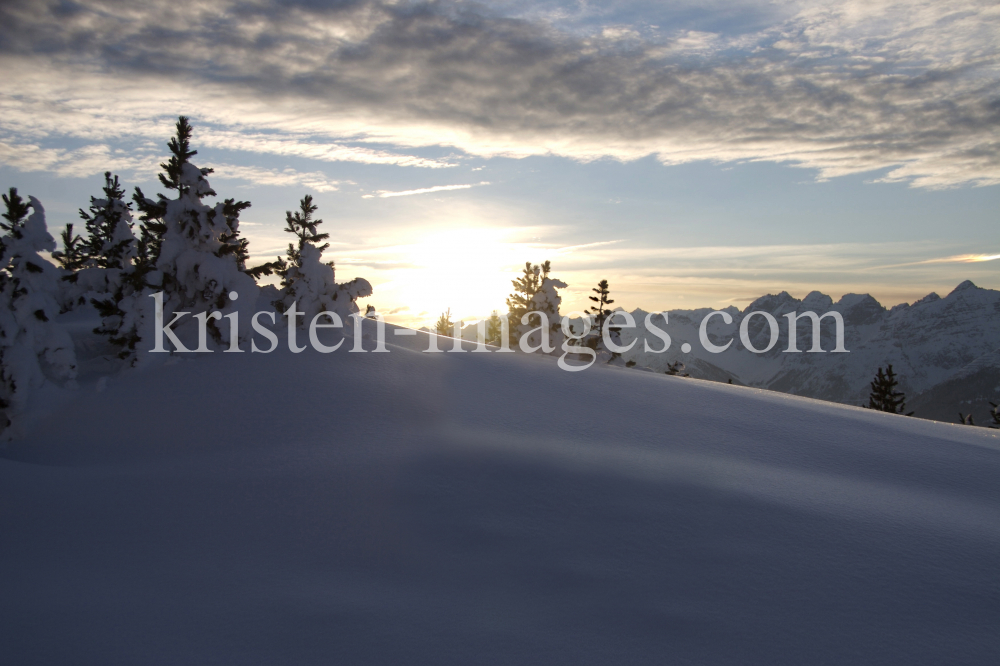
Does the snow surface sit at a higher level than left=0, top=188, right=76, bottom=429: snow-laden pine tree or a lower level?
lower

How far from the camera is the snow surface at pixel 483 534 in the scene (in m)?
6.24

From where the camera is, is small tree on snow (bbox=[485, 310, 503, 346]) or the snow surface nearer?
the snow surface

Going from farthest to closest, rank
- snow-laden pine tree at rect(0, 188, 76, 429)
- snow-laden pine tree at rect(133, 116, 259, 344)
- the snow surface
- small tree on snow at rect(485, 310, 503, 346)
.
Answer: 1. small tree on snow at rect(485, 310, 503, 346)
2. snow-laden pine tree at rect(133, 116, 259, 344)
3. snow-laden pine tree at rect(0, 188, 76, 429)
4. the snow surface

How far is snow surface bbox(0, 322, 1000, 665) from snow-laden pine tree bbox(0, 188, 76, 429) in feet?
3.64

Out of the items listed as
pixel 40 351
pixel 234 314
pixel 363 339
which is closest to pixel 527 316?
pixel 363 339

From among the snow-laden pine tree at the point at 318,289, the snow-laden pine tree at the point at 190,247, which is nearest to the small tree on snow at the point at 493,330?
the snow-laden pine tree at the point at 318,289

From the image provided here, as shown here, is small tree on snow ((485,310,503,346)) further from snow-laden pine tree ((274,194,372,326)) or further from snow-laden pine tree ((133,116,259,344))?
snow-laden pine tree ((133,116,259,344))

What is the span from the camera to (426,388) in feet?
53.9

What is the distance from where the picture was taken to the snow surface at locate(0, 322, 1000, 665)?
6.24 metres

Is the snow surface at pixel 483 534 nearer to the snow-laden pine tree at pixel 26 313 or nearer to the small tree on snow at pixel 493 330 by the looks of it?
the snow-laden pine tree at pixel 26 313

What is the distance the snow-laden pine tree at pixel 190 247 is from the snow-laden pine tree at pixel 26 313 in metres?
3.09

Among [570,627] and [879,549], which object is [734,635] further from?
[879,549]

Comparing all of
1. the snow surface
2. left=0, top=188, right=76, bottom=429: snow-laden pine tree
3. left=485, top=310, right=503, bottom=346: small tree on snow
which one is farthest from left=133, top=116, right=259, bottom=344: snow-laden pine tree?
left=485, top=310, right=503, bottom=346: small tree on snow

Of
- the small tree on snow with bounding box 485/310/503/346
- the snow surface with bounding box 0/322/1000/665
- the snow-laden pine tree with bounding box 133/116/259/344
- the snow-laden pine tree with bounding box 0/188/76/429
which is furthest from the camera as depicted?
the small tree on snow with bounding box 485/310/503/346
